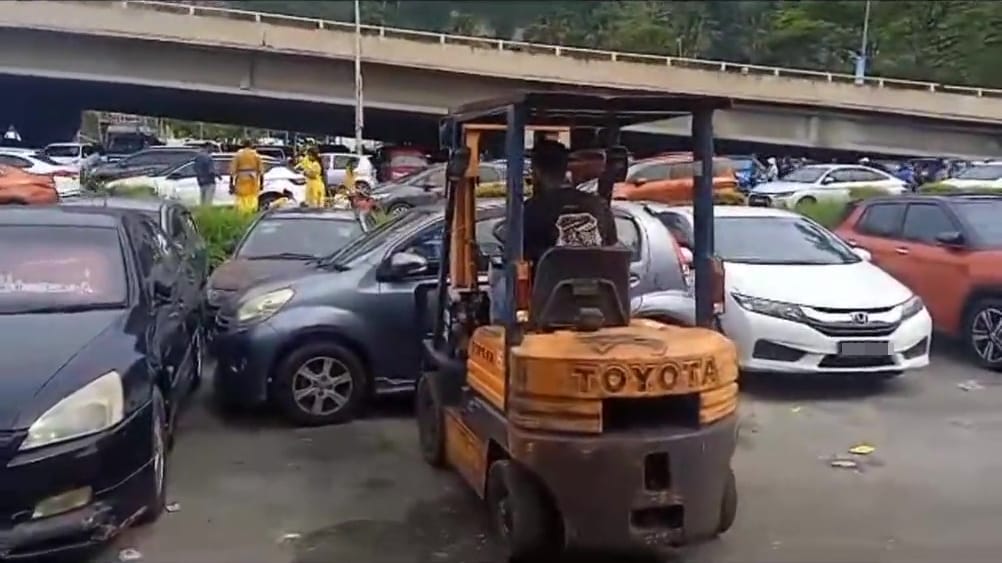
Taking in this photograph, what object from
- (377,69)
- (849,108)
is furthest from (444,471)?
(849,108)

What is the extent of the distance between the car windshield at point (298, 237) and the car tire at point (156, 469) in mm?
5272

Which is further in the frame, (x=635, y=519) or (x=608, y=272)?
(x=608, y=272)

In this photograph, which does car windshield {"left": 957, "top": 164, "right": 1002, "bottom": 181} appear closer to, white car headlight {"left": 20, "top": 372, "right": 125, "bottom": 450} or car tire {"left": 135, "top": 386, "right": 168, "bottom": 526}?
car tire {"left": 135, "top": 386, "right": 168, "bottom": 526}

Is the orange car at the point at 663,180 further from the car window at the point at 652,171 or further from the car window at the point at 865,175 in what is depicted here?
the car window at the point at 865,175

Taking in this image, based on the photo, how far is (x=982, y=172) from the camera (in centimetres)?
2823

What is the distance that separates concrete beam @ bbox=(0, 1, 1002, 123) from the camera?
38.9 meters

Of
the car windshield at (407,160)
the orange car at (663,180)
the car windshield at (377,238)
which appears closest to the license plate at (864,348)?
the car windshield at (377,238)

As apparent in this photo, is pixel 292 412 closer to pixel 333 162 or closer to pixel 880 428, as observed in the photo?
pixel 880 428

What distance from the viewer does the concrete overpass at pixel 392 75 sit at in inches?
1543

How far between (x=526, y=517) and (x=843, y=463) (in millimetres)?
3019

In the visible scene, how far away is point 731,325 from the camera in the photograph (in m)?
9.92

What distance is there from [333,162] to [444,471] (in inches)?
1220

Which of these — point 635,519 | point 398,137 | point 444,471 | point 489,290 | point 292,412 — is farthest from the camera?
point 398,137

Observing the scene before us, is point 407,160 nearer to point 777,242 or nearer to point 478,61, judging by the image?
point 478,61
